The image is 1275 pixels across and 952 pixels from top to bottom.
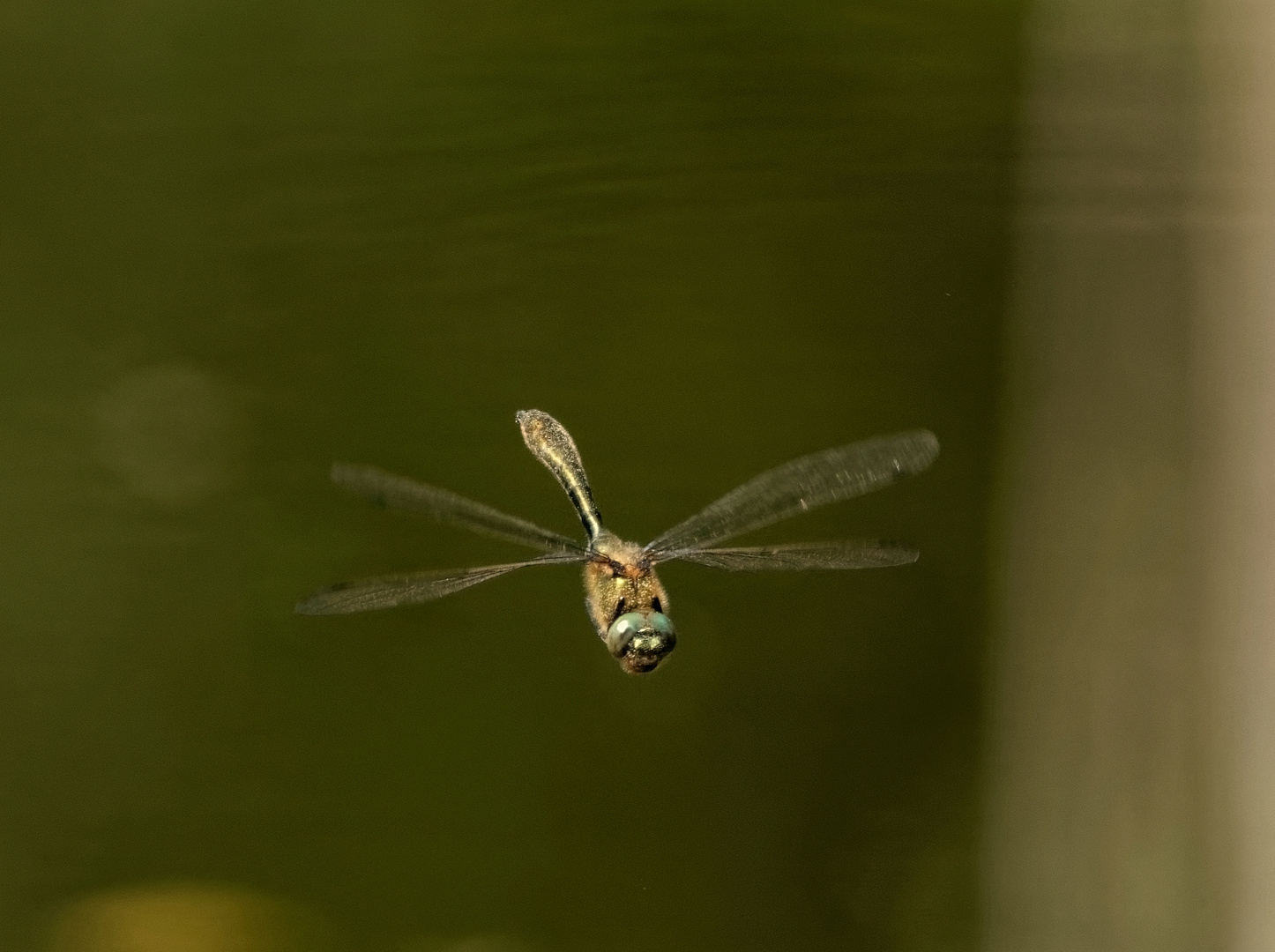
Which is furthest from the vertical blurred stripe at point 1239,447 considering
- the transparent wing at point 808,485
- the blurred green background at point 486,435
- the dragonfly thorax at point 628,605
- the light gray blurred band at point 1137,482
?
the dragonfly thorax at point 628,605

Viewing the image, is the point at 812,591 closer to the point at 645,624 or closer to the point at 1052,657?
the point at 1052,657

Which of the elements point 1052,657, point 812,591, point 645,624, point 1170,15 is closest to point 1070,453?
point 1052,657

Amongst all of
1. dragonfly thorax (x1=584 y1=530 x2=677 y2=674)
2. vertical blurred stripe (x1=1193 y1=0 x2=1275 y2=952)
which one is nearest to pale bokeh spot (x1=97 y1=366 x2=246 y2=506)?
dragonfly thorax (x1=584 y1=530 x2=677 y2=674)

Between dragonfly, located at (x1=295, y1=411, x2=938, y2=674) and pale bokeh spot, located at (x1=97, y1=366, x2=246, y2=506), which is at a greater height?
pale bokeh spot, located at (x1=97, y1=366, x2=246, y2=506)

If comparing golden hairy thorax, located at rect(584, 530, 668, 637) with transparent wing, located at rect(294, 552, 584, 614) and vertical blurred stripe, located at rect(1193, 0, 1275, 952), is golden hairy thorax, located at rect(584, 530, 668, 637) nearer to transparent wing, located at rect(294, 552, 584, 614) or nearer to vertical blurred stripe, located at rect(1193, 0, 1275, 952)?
transparent wing, located at rect(294, 552, 584, 614)

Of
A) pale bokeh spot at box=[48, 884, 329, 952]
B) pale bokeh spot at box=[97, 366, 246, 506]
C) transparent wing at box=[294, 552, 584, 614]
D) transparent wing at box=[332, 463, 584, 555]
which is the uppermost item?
pale bokeh spot at box=[97, 366, 246, 506]

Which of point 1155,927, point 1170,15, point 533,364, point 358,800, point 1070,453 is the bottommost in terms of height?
point 1155,927

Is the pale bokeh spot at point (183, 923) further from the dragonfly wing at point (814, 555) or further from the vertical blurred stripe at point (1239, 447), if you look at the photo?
the vertical blurred stripe at point (1239, 447)
